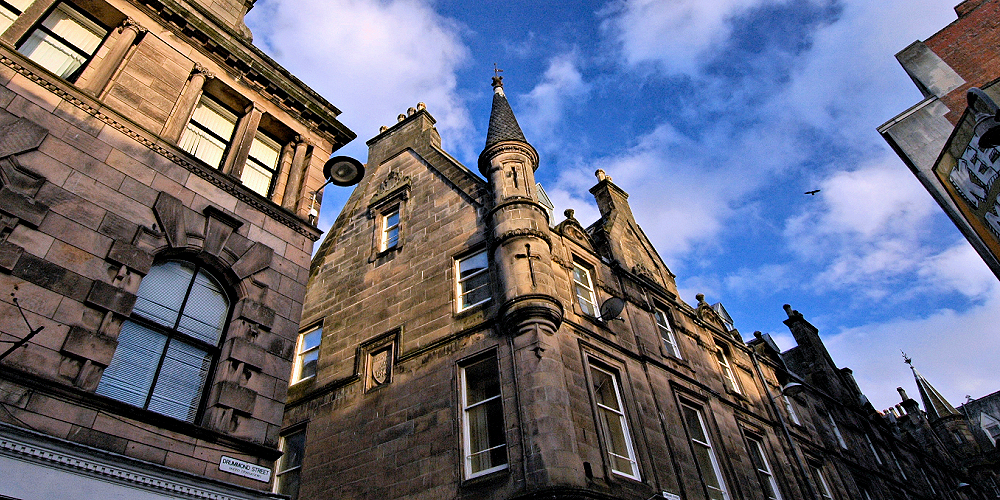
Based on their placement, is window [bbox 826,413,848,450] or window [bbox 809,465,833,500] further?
window [bbox 826,413,848,450]

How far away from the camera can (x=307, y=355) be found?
59.7ft

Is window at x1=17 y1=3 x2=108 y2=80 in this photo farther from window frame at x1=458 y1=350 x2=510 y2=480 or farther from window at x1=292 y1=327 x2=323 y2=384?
window at x1=292 y1=327 x2=323 y2=384

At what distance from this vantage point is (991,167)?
11242 mm

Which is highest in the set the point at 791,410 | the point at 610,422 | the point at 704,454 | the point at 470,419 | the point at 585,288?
the point at 585,288

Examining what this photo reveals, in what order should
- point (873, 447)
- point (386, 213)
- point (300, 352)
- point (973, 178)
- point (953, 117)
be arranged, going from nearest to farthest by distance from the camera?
point (973, 178) < point (953, 117) < point (300, 352) < point (386, 213) < point (873, 447)

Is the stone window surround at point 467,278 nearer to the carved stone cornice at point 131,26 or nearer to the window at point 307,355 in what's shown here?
the window at point 307,355

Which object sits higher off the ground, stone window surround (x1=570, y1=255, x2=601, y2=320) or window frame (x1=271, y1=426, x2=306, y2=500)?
stone window surround (x1=570, y1=255, x2=601, y2=320)

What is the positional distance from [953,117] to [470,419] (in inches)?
626

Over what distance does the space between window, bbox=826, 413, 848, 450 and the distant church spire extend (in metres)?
32.5

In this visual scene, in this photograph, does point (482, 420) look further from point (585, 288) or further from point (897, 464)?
point (897, 464)

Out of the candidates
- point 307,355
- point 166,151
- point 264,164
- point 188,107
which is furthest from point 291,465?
point 188,107

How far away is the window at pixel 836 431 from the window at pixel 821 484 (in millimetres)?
5587

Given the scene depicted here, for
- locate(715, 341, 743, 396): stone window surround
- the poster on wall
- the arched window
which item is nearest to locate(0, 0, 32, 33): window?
the arched window

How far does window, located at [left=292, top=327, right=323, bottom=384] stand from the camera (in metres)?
17.7
